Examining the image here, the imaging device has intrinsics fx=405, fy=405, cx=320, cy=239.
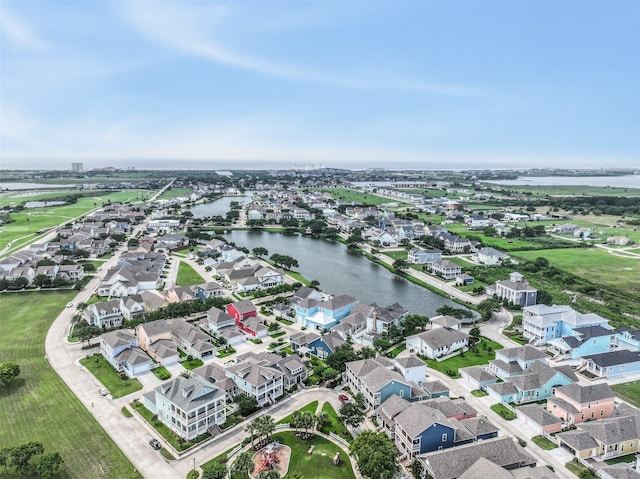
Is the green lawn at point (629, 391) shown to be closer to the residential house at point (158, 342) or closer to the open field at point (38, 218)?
the residential house at point (158, 342)

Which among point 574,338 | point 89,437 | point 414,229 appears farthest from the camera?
point 414,229

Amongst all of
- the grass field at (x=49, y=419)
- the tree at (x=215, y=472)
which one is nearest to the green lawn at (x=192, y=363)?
the grass field at (x=49, y=419)

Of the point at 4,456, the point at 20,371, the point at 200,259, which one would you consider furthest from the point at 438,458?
the point at 200,259

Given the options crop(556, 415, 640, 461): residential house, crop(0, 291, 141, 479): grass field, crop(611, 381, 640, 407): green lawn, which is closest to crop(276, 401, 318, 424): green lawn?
crop(0, 291, 141, 479): grass field

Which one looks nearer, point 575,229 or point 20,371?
point 20,371

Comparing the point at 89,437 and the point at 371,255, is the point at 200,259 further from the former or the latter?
the point at 89,437

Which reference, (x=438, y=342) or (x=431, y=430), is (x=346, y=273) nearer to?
(x=438, y=342)

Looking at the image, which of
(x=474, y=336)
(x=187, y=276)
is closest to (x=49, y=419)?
(x=187, y=276)
